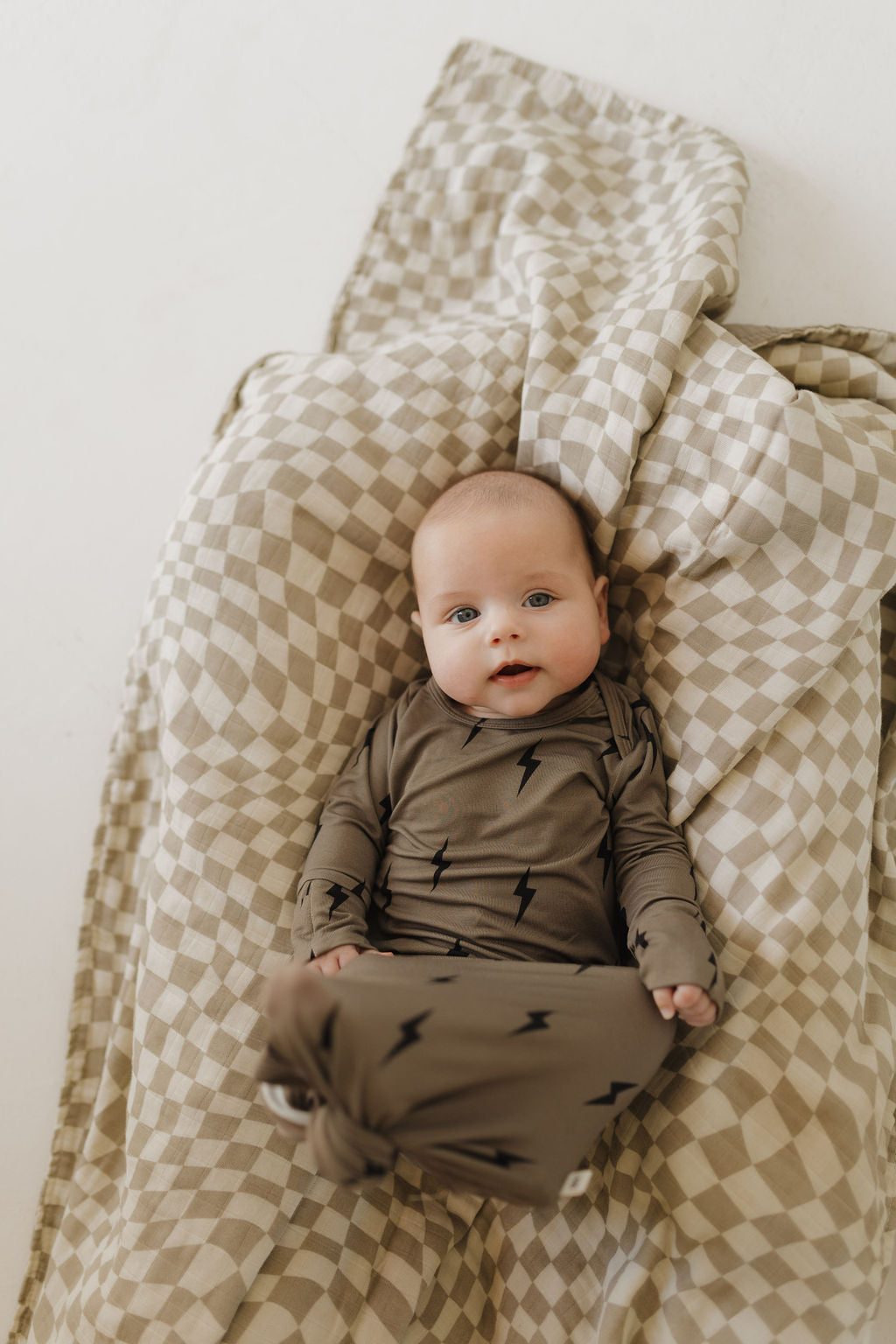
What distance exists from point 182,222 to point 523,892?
1323 mm

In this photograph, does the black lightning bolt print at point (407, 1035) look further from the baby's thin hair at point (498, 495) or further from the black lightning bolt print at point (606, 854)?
the baby's thin hair at point (498, 495)

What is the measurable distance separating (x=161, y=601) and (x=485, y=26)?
3.83 feet

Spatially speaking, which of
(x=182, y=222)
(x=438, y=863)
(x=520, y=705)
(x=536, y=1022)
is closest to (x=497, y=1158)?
(x=536, y=1022)

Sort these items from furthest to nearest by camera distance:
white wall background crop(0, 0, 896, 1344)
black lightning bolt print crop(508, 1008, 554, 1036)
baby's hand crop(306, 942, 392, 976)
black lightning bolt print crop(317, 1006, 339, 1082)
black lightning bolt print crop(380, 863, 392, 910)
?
white wall background crop(0, 0, 896, 1344), black lightning bolt print crop(380, 863, 392, 910), baby's hand crop(306, 942, 392, 976), black lightning bolt print crop(508, 1008, 554, 1036), black lightning bolt print crop(317, 1006, 339, 1082)

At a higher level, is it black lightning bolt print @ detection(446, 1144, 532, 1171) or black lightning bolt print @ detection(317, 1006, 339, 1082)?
black lightning bolt print @ detection(317, 1006, 339, 1082)

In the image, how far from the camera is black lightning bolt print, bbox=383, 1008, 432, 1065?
34.3 inches

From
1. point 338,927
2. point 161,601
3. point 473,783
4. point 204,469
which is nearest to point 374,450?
point 204,469

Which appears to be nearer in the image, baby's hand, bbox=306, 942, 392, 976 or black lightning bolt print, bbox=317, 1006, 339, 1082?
black lightning bolt print, bbox=317, 1006, 339, 1082

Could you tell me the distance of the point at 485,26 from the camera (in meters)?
1.64

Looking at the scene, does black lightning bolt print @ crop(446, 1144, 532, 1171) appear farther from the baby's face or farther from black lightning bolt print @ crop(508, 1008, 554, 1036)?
the baby's face

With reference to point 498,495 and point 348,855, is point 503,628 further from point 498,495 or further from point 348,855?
point 348,855

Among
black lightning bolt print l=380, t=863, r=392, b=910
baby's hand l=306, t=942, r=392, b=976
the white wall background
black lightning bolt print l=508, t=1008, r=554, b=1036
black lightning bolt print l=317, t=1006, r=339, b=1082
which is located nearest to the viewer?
black lightning bolt print l=317, t=1006, r=339, b=1082

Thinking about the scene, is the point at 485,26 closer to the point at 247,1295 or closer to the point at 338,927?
the point at 338,927

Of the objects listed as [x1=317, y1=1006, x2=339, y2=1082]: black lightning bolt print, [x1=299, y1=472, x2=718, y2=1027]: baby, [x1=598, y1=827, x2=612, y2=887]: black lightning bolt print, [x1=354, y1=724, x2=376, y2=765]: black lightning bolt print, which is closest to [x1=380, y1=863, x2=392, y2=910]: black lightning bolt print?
[x1=299, y1=472, x2=718, y2=1027]: baby
